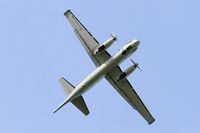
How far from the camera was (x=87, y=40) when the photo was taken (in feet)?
290

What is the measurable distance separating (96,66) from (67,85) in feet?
17.8

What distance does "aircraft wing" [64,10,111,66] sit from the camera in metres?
87.5

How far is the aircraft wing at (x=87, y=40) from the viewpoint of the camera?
87.5 m

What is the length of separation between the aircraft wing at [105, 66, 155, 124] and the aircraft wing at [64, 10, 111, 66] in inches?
115

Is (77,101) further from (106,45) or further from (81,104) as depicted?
(106,45)

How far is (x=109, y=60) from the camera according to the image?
8594cm

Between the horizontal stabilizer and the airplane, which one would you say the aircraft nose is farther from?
the horizontal stabilizer

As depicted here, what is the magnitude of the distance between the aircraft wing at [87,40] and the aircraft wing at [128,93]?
2933mm

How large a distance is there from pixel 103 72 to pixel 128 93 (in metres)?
7.61

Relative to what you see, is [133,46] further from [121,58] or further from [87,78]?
[87,78]

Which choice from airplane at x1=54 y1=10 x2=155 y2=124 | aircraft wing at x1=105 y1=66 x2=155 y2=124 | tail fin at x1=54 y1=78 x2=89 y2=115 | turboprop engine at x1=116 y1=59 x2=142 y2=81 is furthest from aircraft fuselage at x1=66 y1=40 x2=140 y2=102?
aircraft wing at x1=105 y1=66 x2=155 y2=124

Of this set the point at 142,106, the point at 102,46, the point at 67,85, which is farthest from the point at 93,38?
the point at 142,106

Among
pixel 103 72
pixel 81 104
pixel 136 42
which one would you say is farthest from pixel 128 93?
pixel 136 42

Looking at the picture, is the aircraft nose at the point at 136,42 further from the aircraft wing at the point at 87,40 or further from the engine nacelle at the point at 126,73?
the aircraft wing at the point at 87,40
